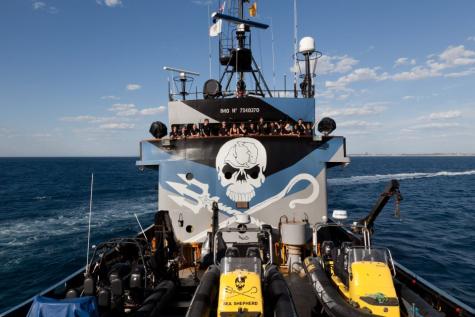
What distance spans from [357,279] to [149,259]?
560 centimetres

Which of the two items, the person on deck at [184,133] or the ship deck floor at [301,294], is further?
the person on deck at [184,133]

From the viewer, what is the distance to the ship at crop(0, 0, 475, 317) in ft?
25.1

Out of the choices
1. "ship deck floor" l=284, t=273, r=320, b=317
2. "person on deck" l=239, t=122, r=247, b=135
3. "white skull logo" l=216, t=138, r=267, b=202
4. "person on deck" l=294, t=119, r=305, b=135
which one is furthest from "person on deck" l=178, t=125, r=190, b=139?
"ship deck floor" l=284, t=273, r=320, b=317

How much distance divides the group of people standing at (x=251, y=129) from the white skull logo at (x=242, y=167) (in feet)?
1.74

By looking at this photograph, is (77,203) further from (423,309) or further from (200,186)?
(423,309)

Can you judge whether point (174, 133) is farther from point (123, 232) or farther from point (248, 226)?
point (123, 232)

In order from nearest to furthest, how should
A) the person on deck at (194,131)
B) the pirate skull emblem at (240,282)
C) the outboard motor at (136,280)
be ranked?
the pirate skull emblem at (240,282) → the outboard motor at (136,280) → the person on deck at (194,131)

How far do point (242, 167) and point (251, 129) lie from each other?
5.22 feet

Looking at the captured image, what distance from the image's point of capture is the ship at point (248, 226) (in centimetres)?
764

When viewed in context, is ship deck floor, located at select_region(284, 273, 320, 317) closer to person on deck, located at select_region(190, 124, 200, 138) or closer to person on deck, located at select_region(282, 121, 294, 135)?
person on deck, located at select_region(282, 121, 294, 135)

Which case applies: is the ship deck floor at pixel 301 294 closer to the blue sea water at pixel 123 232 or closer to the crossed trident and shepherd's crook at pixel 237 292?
the crossed trident and shepherd's crook at pixel 237 292

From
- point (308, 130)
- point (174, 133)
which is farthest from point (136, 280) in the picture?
point (308, 130)

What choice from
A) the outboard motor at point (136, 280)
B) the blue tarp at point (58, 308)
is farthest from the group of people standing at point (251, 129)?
the blue tarp at point (58, 308)

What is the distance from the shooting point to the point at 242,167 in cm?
1273
